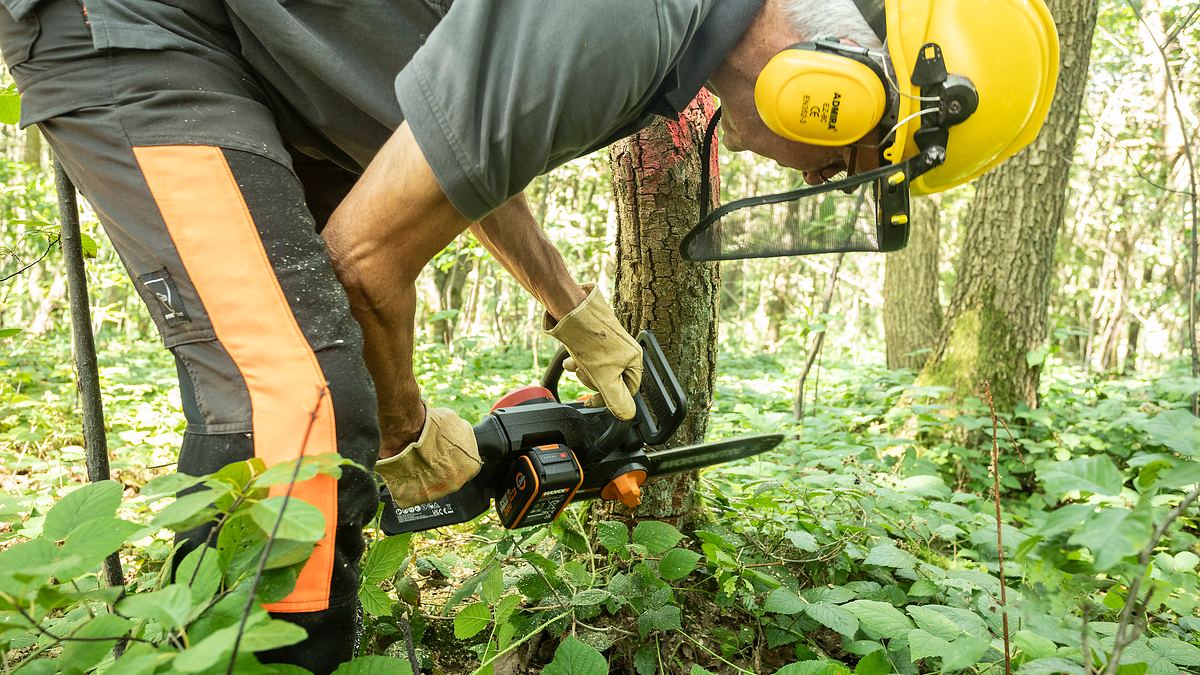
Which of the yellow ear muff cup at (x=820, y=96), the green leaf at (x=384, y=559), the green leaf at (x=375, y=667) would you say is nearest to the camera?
the green leaf at (x=375, y=667)

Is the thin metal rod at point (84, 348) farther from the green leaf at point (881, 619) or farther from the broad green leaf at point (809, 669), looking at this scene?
the green leaf at point (881, 619)

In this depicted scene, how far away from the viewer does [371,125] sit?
154cm

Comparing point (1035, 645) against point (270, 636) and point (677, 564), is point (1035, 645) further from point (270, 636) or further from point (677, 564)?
point (270, 636)

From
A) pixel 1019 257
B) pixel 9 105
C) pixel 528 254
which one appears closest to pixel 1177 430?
pixel 528 254

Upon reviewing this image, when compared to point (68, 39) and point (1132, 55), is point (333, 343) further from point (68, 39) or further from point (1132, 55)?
point (1132, 55)

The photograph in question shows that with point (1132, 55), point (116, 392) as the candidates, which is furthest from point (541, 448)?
point (1132, 55)

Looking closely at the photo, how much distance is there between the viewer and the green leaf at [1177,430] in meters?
1.04

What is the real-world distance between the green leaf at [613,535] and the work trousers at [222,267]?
33.6 inches

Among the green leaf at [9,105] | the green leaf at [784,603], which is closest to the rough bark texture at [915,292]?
the green leaf at [784,603]

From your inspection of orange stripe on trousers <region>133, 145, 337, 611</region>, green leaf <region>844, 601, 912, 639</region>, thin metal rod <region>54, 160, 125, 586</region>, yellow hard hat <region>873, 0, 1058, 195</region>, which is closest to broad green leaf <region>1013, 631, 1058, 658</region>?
green leaf <region>844, 601, 912, 639</region>

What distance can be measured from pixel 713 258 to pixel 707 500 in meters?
0.99

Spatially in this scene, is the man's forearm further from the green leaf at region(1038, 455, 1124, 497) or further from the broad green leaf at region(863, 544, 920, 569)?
the green leaf at region(1038, 455, 1124, 497)

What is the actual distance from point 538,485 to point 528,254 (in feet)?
1.93

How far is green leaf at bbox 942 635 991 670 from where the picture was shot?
4.10 ft
